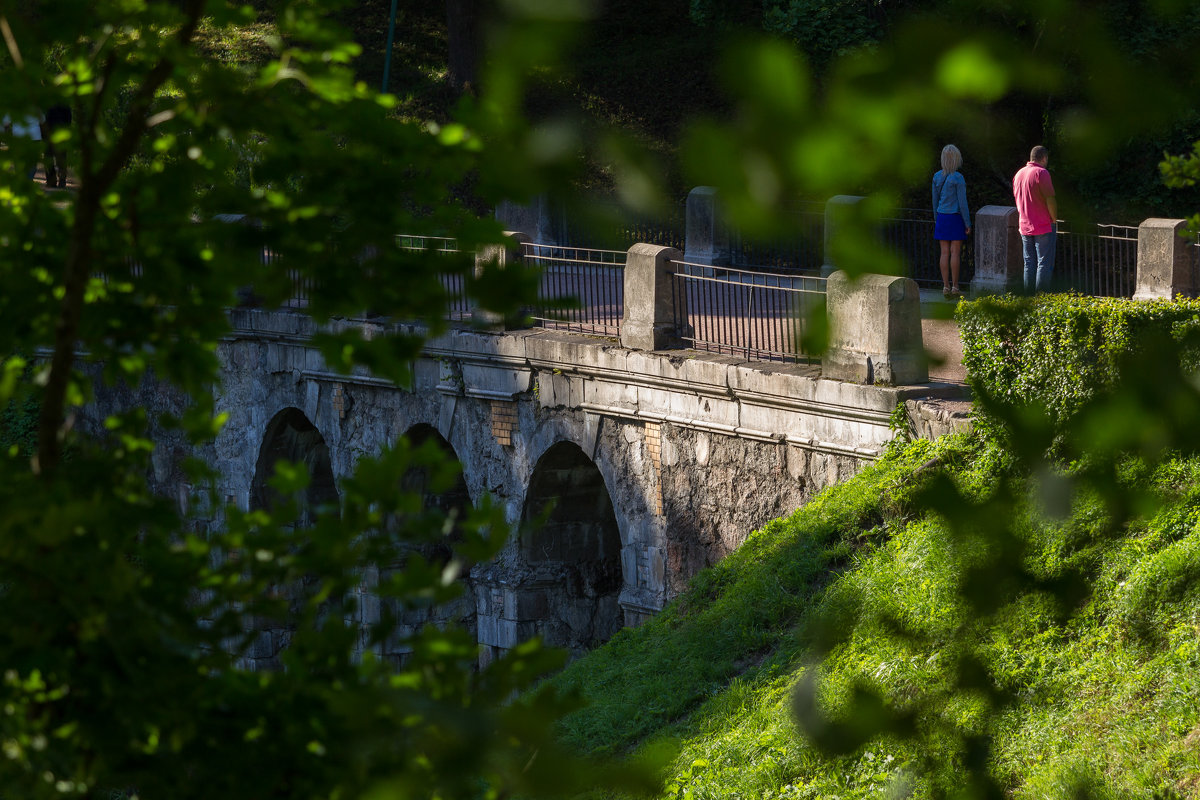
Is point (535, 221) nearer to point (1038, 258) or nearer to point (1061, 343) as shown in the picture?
point (1038, 258)

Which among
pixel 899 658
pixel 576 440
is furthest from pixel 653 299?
pixel 899 658

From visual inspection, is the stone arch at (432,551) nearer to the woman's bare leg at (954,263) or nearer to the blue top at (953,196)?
the woman's bare leg at (954,263)

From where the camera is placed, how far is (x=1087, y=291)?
13562 millimetres

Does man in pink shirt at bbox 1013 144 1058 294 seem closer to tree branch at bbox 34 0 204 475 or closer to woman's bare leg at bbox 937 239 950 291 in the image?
woman's bare leg at bbox 937 239 950 291

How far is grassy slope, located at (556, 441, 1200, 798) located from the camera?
6.79 meters

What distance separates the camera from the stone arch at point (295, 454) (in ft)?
52.0

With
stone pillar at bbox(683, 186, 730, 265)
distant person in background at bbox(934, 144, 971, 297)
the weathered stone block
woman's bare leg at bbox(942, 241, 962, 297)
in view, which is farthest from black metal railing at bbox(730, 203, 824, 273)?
the weathered stone block

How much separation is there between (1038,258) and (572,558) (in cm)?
525

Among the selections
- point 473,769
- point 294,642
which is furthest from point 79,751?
point 473,769

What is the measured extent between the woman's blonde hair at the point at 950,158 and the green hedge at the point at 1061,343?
172 inches

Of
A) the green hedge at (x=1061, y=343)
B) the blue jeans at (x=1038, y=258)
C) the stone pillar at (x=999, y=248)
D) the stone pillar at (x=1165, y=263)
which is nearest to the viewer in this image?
the green hedge at (x=1061, y=343)

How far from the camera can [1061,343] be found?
27.6 ft

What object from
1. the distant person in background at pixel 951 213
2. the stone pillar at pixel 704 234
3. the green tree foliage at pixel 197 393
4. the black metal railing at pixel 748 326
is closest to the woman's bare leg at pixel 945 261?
the distant person in background at pixel 951 213

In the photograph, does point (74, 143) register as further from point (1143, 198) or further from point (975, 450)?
point (1143, 198)
